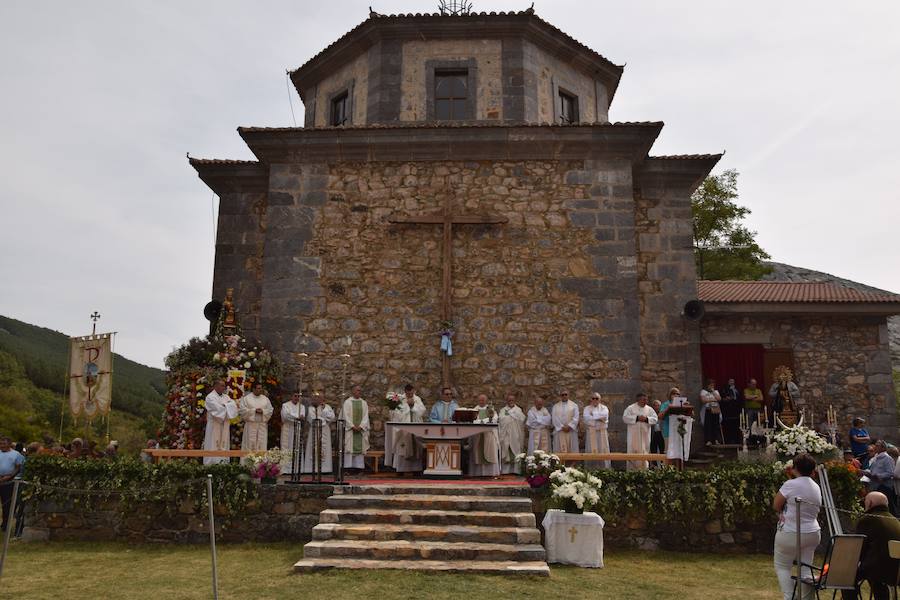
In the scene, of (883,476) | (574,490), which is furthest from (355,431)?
(883,476)

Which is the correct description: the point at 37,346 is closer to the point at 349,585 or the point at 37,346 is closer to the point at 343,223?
the point at 343,223

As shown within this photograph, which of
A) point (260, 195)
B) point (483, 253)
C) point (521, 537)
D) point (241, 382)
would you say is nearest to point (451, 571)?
point (521, 537)

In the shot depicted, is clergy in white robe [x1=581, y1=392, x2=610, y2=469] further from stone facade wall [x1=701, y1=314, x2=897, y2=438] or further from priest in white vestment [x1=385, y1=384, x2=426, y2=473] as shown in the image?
stone facade wall [x1=701, y1=314, x2=897, y2=438]

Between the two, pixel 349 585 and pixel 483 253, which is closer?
pixel 349 585

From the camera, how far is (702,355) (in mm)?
15242

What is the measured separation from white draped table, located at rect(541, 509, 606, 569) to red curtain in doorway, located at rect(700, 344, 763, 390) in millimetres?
7854

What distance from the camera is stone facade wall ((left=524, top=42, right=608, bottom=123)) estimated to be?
1539 centimetres

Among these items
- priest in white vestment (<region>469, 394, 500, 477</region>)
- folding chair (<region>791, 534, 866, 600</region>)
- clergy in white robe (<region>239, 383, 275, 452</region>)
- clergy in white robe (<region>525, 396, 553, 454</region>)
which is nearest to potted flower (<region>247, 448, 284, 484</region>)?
clergy in white robe (<region>239, 383, 275, 452</region>)

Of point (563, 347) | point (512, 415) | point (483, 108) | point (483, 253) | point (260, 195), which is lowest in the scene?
point (512, 415)

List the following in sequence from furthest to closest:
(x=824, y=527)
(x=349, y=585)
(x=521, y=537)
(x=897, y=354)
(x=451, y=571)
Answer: (x=897, y=354) < (x=824, y=527) < (x=521, y=537) < (x=451, y=571) < (x=349, y=585)

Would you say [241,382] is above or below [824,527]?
above

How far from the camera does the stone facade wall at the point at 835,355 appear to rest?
1447 cm

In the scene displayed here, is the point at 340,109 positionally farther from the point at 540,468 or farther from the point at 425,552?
the point at 425,552

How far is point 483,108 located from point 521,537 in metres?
9.83
